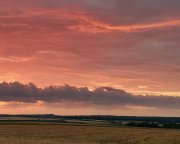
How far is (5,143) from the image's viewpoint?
35.1 meters

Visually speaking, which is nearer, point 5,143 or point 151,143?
point 5,143

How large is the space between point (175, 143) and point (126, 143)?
7140 mm

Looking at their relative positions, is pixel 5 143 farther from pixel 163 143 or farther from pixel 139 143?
pixel 163 143

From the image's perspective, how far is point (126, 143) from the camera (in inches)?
2016

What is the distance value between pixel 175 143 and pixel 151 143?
3.71 meters

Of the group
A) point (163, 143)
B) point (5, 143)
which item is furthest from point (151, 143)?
point (5, 143)

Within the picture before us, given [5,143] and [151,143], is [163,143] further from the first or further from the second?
[5,143]

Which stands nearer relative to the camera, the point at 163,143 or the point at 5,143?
the point at 5,143

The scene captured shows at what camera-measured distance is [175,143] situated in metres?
54.5

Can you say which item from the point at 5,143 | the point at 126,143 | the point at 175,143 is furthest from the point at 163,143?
the point at 5,143

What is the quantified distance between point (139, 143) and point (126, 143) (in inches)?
60.9

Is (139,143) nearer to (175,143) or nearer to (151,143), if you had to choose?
(151,143)

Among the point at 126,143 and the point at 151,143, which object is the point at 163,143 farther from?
the point at 126,143

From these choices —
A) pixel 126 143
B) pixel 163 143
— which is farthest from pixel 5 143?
pixel 163 143
